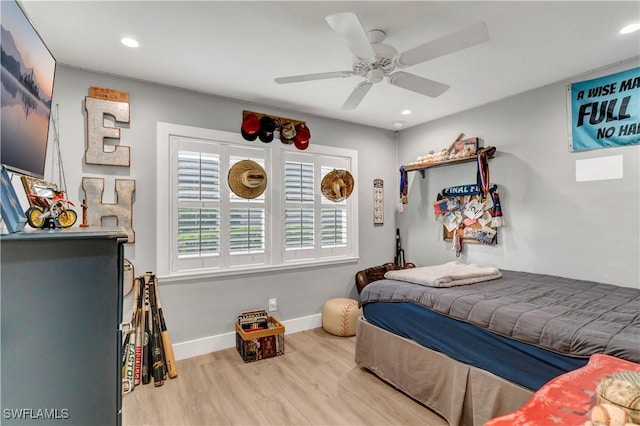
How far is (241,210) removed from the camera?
3355 millimetres

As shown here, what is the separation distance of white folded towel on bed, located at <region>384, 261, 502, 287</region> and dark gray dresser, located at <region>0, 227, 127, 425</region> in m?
2.16

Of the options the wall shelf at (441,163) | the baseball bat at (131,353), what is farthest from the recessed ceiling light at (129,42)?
the wall shelf at (441,163)

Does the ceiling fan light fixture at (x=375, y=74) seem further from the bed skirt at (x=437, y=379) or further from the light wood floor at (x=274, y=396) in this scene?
the light wood floor at (x=274, y=396)

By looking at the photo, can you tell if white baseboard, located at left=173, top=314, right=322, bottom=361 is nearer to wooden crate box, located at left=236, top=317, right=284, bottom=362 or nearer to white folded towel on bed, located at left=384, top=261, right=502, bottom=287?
wooden crate box, located at left=236, top=317, right=284, bottom=362

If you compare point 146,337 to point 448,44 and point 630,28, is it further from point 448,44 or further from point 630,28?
point 630,28

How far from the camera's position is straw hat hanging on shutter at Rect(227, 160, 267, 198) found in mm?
3255

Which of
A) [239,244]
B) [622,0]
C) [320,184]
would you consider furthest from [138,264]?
[622,0]

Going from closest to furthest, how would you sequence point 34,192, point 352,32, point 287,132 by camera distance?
1. point 34,192
2. point 352,32
3. point 287,132

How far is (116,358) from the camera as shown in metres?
0.95

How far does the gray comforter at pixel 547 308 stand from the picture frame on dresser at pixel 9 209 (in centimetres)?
222

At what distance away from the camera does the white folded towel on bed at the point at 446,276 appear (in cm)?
249

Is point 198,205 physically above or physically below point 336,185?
below

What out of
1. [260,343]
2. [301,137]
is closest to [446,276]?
[260,343]

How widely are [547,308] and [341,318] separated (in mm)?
2054
